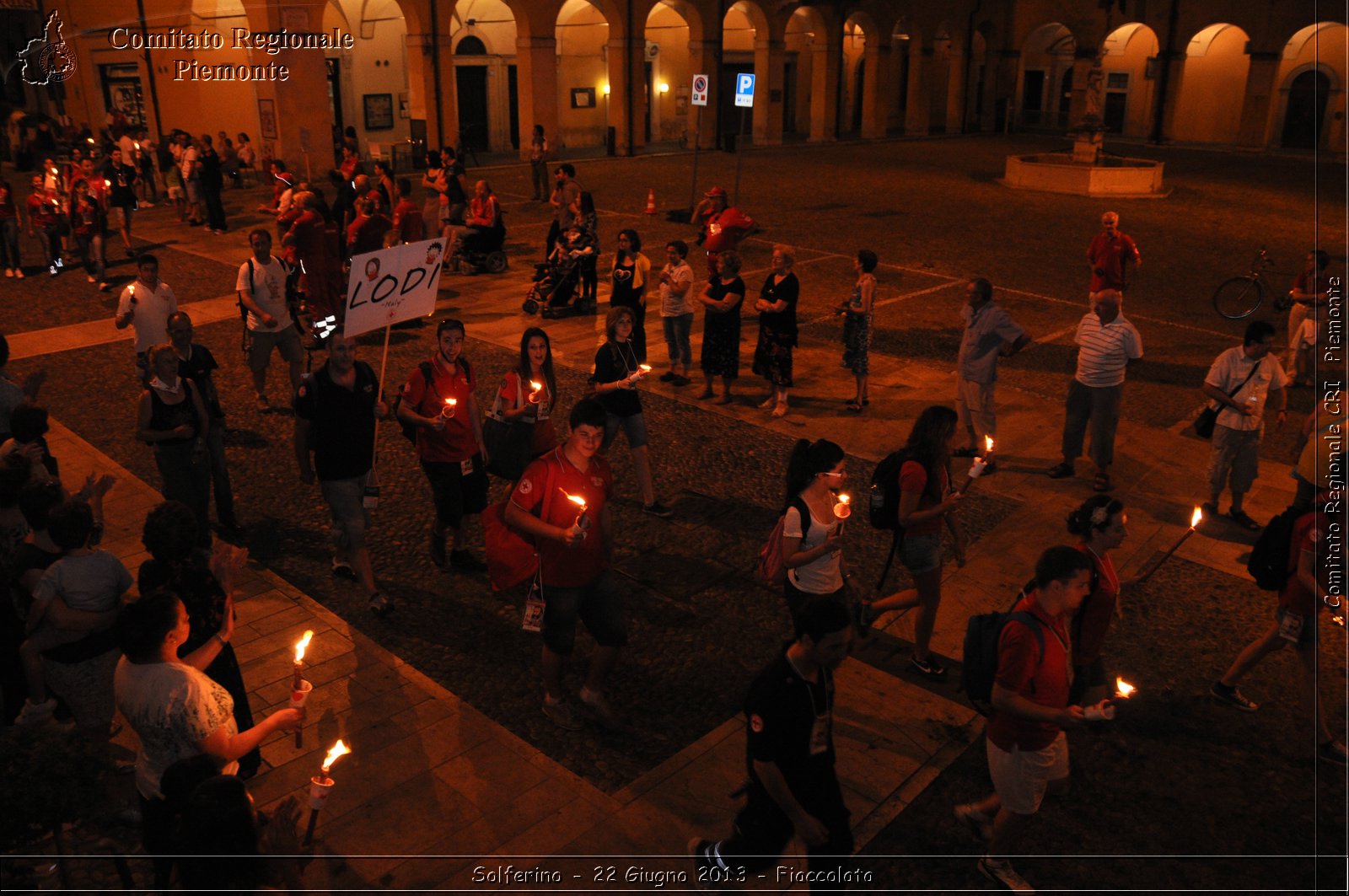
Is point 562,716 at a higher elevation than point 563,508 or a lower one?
lower

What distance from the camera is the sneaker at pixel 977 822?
5031mm

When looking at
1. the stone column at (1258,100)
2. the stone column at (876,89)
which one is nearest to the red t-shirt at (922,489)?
the stone column at (876,89)

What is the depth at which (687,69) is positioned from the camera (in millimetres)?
39531

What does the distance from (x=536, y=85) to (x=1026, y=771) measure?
3101 cm

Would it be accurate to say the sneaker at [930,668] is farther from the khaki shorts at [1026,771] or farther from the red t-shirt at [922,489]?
the khaki shorts at [1026,771]

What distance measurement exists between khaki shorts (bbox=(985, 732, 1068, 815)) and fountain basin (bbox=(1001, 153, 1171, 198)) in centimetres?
2642

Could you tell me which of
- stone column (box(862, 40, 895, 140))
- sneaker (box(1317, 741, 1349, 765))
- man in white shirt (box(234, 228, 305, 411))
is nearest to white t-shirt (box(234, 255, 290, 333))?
man in white shirt (box(234, 228, 305, 411))

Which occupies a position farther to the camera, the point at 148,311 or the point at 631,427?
the point at 148,311

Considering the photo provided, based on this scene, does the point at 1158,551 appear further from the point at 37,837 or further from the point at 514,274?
the point at 514,274

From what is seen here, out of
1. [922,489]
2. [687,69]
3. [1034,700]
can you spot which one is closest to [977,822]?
[1034,700]

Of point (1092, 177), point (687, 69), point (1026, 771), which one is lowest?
point (1026, 771)

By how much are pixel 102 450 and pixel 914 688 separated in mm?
7884

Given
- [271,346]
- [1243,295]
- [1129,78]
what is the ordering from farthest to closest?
[1129,78] → [1243,295] → [271,346]

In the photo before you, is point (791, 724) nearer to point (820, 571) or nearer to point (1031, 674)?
point (1031, 674)
